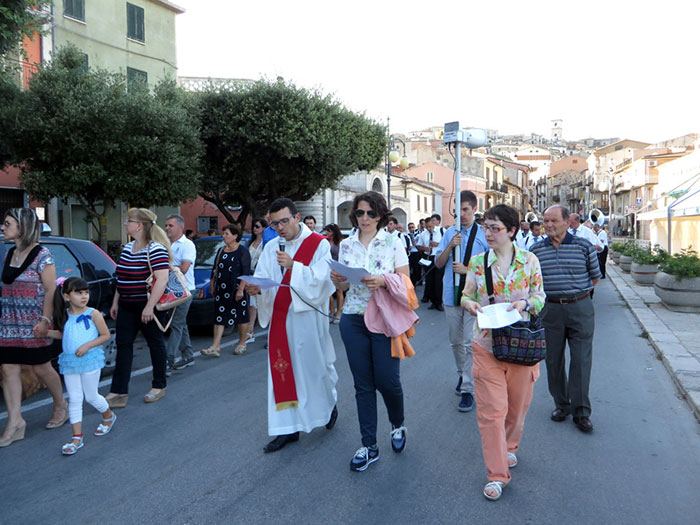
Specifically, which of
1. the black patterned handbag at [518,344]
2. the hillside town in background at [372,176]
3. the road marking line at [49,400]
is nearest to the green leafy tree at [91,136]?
the hillside town in background at [372,176]

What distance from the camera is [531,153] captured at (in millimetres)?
113875

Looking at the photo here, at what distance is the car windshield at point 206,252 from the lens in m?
9.80

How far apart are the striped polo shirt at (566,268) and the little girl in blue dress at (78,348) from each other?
3.47 meters

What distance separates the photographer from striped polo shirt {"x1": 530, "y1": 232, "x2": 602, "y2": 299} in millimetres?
4594

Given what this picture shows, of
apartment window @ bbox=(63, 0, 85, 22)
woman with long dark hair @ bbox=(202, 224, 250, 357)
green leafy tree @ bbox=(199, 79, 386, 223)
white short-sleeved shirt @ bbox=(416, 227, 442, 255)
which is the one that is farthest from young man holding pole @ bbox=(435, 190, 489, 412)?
apartment window @ bbox=(63, 0, 85, 22)

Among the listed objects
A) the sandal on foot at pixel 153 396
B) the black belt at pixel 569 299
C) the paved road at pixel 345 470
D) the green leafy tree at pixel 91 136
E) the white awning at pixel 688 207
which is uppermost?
the green leafy tree at pixel 91 136

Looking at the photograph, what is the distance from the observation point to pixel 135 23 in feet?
85.8

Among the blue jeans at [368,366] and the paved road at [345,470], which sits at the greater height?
the blue jeans at [368,366]

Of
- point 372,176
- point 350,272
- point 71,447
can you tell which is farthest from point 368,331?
point 372,176

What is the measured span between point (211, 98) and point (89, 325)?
16.9 m

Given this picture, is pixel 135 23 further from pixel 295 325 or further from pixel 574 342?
pixel 574 342

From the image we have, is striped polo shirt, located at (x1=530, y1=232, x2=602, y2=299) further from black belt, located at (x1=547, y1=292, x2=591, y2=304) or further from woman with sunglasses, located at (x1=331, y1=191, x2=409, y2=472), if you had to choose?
woman with sunglasses, located at (x1=331, y1=191, x2=409, y2=472)

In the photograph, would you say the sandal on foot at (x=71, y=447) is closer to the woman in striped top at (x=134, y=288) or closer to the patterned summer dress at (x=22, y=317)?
the patterned summer dress at (x=22, y=317)

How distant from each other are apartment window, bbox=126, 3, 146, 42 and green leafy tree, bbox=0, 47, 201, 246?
10605mm
